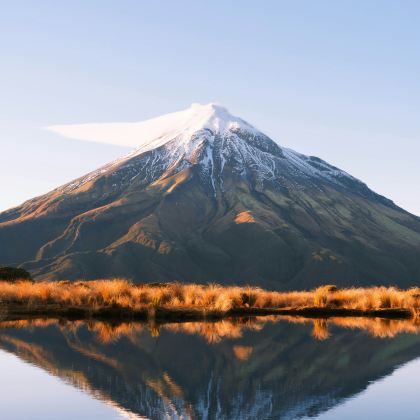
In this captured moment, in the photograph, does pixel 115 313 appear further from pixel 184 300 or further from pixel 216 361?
pixel 216 361

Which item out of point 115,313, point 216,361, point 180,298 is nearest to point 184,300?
point 180,298

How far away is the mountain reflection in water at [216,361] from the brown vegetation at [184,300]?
14.5 feet

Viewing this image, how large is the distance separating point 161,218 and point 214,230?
15.6 m

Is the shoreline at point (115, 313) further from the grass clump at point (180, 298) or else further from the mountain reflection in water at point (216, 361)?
the mountain reflection in water at point (216, 361)

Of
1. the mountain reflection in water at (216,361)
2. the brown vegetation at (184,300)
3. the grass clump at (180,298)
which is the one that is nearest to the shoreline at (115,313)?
the brown vegetation at (184,300)

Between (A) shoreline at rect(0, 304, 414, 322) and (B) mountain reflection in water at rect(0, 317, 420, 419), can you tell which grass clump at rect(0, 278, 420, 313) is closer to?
(A) shoreline at rect(0, 304, 414, 322)

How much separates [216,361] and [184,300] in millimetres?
19020

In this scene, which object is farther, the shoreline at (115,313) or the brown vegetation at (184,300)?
the brown vegetation at (184,300)

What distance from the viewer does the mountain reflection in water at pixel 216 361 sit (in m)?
15.5

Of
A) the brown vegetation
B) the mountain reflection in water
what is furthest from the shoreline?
the mountain reflection in water

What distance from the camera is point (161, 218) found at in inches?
7864

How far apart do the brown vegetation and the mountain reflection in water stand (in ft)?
14.5

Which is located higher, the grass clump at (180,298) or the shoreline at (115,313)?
the grass clump at (180,298)

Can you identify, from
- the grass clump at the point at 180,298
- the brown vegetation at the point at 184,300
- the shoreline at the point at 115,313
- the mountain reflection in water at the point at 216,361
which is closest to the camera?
the mountain reflection in water at the point at 216,361
